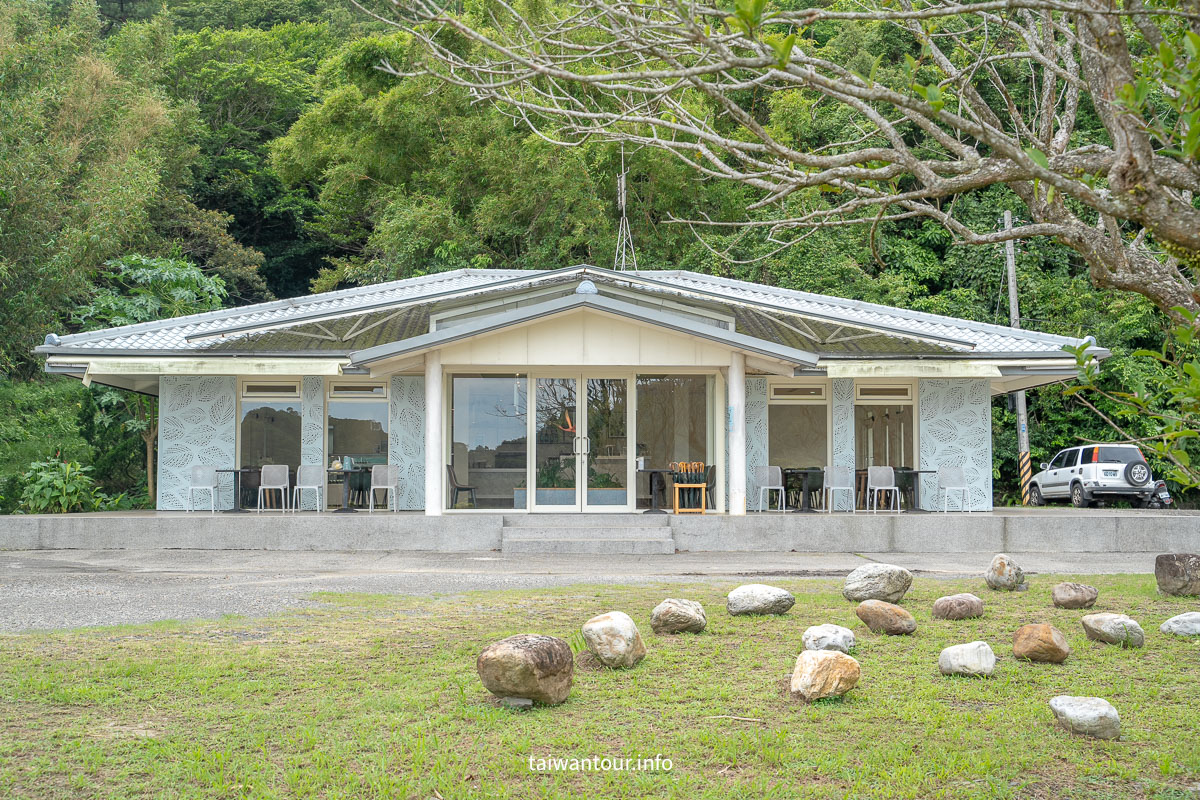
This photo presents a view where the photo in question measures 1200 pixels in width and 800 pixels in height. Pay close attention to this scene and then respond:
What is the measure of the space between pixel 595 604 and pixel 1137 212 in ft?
19.9

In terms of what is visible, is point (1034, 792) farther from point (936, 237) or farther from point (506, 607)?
point (936, 237)

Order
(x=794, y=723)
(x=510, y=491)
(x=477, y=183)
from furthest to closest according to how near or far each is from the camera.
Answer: (x=477, y=183), (x=510, y=491), (x=794, y=723)

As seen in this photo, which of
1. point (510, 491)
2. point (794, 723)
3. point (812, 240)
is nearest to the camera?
point (794, 723)

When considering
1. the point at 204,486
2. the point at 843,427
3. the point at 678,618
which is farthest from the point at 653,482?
the point at 678,618

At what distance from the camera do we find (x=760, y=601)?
7.90 metres

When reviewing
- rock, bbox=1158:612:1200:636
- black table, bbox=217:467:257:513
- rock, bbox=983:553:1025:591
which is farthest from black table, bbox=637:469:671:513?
rock, bbox=1158:612:1200:636

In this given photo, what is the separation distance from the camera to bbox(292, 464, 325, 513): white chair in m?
16.1

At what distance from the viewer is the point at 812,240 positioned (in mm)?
29141

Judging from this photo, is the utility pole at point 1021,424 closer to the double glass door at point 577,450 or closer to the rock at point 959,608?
the double glass door at point 577,450

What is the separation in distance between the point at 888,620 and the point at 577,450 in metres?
9.19

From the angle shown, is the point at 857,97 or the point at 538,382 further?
the point at 538,382

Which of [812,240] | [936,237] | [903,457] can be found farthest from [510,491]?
[936,237]

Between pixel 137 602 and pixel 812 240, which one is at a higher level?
pixel 812 240

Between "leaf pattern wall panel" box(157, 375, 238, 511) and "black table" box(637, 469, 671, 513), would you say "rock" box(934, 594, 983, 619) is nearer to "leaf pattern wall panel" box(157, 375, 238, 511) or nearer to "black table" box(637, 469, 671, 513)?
"black table" box(637, 469, 671, 513)
